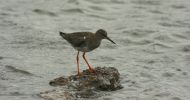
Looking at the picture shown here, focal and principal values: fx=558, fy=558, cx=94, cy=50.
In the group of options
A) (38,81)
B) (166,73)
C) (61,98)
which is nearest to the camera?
(61,98)

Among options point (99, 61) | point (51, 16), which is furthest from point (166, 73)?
point (51, 16)

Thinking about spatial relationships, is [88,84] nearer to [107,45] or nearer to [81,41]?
[81,41]

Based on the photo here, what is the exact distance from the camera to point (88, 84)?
1082 cm

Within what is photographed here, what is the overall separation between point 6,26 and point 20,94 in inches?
224

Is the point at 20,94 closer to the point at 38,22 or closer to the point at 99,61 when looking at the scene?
the point at 99,61

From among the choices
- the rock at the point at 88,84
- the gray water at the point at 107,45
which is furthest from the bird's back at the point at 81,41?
the gray water at the point at 107,45

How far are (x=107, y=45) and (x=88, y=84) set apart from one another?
181 inches

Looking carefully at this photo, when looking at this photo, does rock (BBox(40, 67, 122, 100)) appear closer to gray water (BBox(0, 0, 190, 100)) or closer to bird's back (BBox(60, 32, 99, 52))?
gray water (BBox(0, 0, 190, 100))

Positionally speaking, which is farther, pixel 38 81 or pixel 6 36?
pixel 6 36

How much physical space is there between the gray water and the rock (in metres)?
0.21

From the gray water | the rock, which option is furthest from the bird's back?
the gray water

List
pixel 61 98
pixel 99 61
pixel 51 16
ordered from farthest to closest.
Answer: pixel 51 16 < pixel 99 61 < pixel 61 98

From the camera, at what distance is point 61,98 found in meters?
Answer: 10.4

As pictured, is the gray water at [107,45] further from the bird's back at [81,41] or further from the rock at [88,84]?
the bird's back at [81,41]
